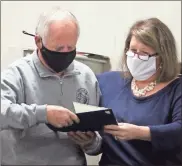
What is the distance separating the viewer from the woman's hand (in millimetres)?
1486

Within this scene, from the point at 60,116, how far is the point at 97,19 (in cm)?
135

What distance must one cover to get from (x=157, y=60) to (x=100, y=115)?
475mm

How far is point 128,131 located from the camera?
149 cm

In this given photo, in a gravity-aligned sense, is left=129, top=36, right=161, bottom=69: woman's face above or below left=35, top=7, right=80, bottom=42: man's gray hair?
below

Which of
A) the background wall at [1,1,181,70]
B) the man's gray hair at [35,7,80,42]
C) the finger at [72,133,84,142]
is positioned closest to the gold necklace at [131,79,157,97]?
Answer: the finger at [72,133,84,142]

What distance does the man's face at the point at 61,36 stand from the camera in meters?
1.46

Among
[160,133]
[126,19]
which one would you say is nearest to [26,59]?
[160,133]

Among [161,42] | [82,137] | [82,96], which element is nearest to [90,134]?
[82,137]

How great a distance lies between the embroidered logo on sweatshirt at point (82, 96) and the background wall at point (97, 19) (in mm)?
950

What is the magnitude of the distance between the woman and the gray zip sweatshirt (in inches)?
4.6

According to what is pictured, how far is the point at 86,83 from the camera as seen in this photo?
163 centimetres

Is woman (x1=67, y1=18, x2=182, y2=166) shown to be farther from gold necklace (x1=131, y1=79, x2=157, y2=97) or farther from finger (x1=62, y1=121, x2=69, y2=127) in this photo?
finger (x1=62, y1=121, x2=69, y2=127)

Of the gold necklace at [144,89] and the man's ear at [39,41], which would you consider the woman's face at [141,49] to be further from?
the man's ear at [39,41]

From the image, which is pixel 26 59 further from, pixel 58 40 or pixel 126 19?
pixel 126 19
